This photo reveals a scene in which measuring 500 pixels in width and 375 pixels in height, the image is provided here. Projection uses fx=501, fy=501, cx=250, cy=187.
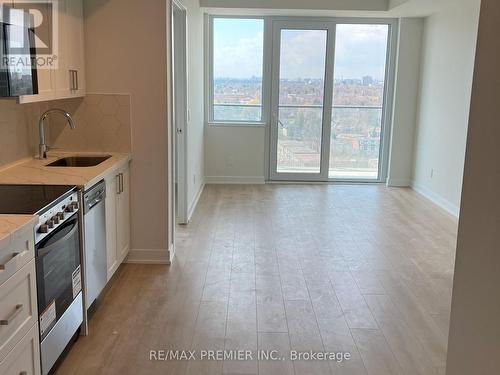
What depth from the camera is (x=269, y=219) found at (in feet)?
18.6

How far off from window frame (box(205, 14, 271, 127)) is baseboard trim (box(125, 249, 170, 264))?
11.9 feet

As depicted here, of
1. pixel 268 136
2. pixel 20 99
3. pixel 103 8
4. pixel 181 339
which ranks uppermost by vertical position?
pixel 103 8

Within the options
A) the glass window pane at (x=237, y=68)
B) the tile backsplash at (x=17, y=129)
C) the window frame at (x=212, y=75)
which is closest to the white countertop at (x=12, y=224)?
the tile backsplash at (x=17, y=129)

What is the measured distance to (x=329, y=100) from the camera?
7.53m

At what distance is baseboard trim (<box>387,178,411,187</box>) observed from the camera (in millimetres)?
7566

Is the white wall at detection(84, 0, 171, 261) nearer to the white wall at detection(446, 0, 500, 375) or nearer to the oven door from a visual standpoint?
the oven door

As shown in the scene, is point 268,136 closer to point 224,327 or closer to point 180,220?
point 180,220

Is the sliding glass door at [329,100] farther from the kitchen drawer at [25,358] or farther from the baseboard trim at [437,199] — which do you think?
the kitchen drawer at [25,358]

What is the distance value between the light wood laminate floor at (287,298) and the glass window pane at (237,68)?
228 centimetres

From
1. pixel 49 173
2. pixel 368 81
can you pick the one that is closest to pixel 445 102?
pixel 368 81

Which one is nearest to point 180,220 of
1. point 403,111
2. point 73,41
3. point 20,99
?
point 73,41

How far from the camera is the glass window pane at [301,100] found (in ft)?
24.3

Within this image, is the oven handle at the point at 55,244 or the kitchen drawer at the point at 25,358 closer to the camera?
the kitchen drawer at the point at 25,358

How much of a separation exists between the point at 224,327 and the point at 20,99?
5.90 feet
